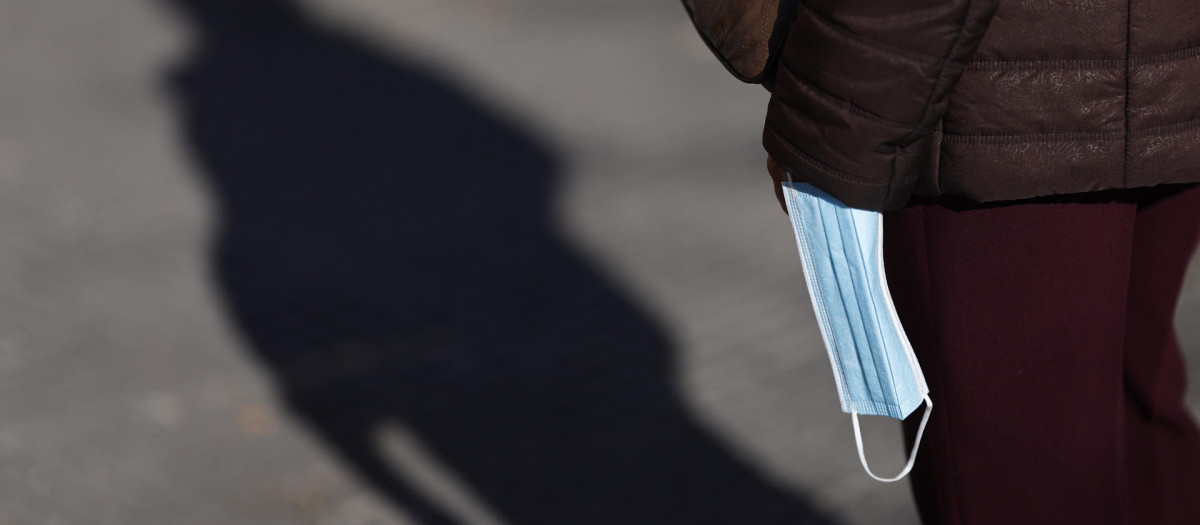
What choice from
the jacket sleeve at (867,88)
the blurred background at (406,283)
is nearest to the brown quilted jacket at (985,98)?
the jacket sleeve at (867,88)

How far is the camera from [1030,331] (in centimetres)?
201

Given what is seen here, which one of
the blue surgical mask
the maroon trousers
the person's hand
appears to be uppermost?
the person's hand

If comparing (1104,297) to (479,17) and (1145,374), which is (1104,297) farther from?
(479,17)

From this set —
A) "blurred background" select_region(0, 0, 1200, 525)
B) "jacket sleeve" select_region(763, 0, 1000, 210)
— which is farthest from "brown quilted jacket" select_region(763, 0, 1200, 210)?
"blurred background" select_region(0, 0, 1200, 525)

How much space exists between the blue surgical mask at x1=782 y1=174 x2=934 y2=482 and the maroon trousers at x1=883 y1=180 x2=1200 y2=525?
0.08 meters

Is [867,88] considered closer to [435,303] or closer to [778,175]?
[778,175]

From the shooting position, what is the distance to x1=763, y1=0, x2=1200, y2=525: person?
5.82ft

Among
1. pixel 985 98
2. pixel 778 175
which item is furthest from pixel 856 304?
pixel 985 98

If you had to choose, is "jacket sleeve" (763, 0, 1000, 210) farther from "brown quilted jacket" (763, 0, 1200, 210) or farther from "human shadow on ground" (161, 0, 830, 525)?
"human shadow on ground" (161, 0, 830, 525)

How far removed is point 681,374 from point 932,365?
1.63 metres

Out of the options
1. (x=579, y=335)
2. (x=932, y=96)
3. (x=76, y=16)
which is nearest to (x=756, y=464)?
(x=579, y=335)

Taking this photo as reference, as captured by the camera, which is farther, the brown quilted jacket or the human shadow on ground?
the human shadow on ground

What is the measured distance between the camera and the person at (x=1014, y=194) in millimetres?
1775

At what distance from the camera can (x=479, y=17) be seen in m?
5.80
